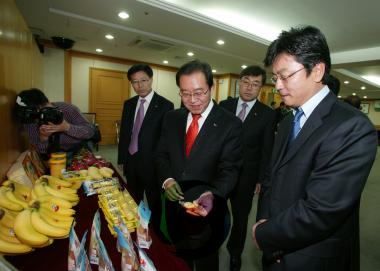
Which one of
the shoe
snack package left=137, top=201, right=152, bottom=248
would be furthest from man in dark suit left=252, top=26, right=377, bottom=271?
the shoe

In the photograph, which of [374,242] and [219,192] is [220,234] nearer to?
[219,192]

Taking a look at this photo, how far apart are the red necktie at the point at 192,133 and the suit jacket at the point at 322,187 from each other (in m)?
0.54

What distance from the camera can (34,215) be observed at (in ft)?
3.37

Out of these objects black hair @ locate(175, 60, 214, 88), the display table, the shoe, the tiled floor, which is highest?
black hair @ locate(175, 60, 214, 88)

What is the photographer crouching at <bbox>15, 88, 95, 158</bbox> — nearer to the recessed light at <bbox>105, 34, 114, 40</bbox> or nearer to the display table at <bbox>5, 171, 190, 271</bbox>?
the display table at <bbox>5, 171, 190, 271</bbox>

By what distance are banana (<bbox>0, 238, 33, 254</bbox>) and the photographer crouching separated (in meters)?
1.10

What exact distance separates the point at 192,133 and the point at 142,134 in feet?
3.06

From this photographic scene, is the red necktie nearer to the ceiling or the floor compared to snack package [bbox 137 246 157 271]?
nearer to the ceiling

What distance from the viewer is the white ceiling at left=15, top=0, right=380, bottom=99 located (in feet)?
11.7

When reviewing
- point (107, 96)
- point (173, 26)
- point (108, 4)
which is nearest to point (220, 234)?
point (108, 4)

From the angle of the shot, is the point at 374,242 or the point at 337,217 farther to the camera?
the point at 374,242

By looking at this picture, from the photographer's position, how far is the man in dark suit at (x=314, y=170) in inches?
31.1

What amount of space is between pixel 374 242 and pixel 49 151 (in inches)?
134

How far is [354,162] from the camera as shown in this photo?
0.77 metres
